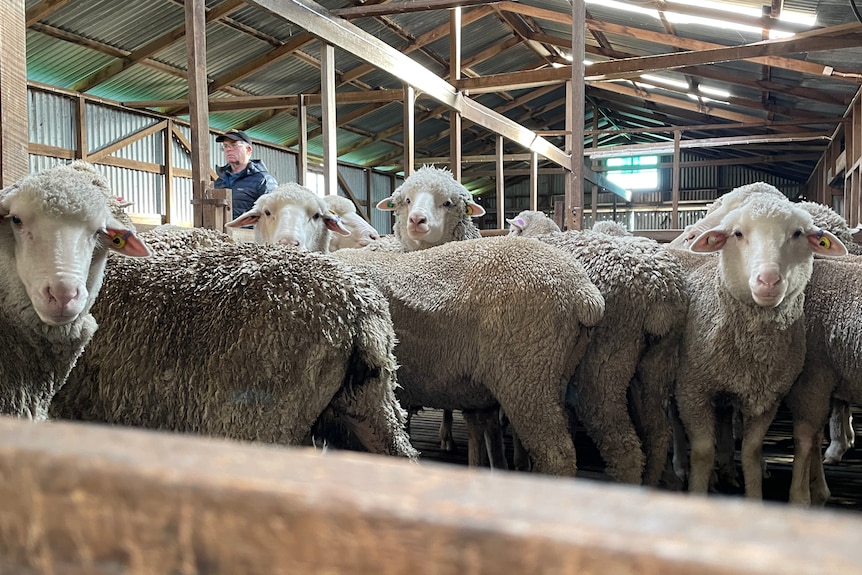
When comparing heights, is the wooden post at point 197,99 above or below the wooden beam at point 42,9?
below

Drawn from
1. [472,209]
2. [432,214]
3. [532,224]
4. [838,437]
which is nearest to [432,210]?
[432,214]

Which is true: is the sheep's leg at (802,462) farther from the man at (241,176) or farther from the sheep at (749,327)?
the man at (241,176)

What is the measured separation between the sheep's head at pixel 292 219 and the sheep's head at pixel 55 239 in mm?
1728

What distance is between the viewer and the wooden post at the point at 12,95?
2.48m

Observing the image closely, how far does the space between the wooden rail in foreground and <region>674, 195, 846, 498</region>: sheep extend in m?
2.82

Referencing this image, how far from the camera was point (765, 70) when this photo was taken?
1095 cm

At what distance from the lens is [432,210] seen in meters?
4.30

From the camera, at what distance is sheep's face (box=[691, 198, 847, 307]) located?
2.92 m

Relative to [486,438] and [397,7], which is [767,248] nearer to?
[486,438]

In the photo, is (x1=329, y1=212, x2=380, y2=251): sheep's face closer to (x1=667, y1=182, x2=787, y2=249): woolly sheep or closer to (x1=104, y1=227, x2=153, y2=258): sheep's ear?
(x1=667, y1=182, x2=787, y2=249): woolly sheep

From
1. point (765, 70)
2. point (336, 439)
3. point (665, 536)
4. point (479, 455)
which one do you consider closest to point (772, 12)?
point (765, 70)

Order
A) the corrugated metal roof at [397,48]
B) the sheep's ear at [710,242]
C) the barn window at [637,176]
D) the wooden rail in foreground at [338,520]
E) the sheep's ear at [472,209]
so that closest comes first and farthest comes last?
Answer: the wooden rail in foreground at [338,520]
the sheep's ear at [710,242]
the sheep's ear at [472,209]
the corrugated metal roof at [397,48]
the barn window at [637,176]

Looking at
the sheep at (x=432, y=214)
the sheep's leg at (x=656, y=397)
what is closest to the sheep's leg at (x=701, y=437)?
the sheep's leg at (x=656, y=397)

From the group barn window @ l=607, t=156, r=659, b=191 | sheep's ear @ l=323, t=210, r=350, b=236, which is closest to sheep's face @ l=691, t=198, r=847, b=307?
sheep's ear @ l=323, t=210, r=350, b=236
